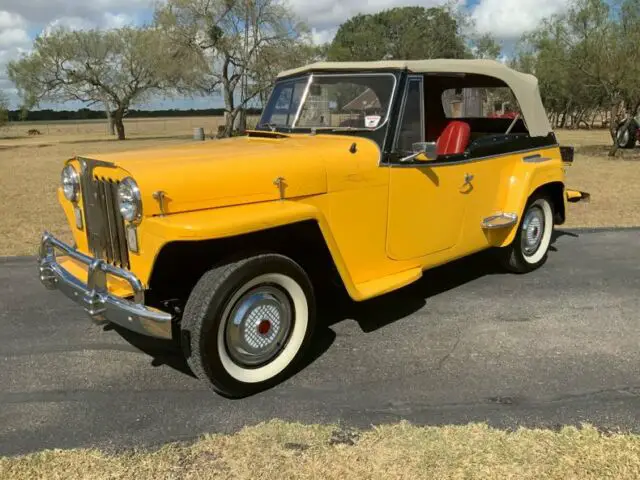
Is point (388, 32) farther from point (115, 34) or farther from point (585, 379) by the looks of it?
point (585, 379)

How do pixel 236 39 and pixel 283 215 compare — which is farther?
pixel 236 39

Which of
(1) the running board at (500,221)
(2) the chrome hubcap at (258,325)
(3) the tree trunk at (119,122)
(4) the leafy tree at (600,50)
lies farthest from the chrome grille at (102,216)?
(3) the tree trunk at (119,122)

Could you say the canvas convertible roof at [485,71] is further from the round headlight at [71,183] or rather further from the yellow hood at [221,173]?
the round headlight at [71,183]

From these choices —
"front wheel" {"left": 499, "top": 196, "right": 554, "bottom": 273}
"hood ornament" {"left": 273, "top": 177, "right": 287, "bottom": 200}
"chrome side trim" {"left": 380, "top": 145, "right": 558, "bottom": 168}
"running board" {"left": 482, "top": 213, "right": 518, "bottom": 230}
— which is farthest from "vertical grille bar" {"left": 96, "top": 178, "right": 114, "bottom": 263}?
"front wheel" {"left": 499, "top": 196, "right": 554, "bottom": 273}

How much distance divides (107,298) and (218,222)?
760 mm

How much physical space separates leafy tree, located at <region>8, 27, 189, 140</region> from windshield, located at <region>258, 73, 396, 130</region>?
29416 mm

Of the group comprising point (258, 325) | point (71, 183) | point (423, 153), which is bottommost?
point (258, 325)

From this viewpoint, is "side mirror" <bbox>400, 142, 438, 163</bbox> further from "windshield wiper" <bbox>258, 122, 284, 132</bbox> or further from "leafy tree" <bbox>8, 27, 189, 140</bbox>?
"leafy tree" <bbox>8, 27, 189, 140</bbox>

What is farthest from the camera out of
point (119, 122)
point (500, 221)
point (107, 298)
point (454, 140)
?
point (119, 122)

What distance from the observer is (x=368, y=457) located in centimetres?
266

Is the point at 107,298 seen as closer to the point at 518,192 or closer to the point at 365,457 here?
the point at 365,457

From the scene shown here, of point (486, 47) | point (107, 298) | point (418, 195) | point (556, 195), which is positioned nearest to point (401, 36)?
point (486, 47)

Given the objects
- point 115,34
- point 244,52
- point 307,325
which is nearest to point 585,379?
point 307,325

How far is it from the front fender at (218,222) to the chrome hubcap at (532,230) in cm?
279
